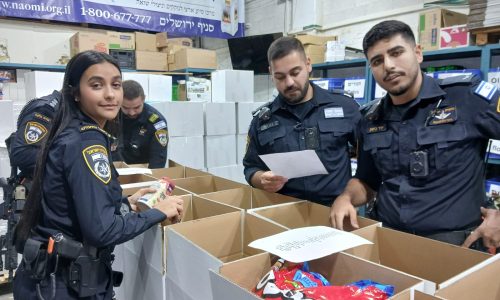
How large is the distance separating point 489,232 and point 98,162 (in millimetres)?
1163

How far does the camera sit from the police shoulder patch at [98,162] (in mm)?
1112

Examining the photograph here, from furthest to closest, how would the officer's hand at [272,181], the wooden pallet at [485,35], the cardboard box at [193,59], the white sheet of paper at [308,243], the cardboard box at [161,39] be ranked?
the cardboard box at [161,39], the cardboard box at [193,59], the wooden pallet at [485,35], the officer's hand at [272,181], the white sheet of paper at [308,243]

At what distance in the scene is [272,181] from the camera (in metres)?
1.64

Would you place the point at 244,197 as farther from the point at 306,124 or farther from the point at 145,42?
the point at 145,42

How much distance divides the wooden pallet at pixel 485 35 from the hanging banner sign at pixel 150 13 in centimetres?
392

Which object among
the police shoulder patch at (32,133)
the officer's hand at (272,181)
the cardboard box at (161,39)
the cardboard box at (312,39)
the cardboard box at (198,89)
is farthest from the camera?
the cardboard box at (161,39)

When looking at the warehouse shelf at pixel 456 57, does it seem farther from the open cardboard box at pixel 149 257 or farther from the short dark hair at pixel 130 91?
the open cardboard box at pixel 149 257

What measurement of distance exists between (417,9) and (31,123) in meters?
3.59

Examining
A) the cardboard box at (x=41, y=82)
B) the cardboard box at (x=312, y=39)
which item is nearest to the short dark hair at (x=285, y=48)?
the cardboard box at (x=312, y=39)

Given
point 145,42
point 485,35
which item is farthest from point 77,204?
point 145,42

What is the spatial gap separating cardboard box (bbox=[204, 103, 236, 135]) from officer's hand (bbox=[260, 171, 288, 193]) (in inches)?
107

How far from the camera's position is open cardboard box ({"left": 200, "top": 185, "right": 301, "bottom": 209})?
174 cm

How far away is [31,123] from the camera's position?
2.11 m

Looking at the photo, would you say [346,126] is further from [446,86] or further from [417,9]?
[417,9]
